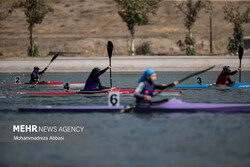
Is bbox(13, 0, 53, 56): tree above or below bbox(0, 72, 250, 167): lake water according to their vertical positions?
above

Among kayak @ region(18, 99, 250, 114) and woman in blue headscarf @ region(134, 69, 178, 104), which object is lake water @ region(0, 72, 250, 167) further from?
woman in blue headscarf @ region(134, 69, 178, 104)

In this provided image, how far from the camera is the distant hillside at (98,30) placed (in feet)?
285

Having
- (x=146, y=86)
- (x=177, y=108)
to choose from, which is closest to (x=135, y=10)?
(x=177, y=108)

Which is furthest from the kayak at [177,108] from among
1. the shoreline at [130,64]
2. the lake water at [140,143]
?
the shoreline at [130,64]

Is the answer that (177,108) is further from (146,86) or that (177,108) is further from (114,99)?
(114,99)

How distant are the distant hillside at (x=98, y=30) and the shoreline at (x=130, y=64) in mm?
29525

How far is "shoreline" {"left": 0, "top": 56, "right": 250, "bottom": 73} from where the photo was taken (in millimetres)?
47781

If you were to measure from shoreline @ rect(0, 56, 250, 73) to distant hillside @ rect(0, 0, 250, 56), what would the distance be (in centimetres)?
2952

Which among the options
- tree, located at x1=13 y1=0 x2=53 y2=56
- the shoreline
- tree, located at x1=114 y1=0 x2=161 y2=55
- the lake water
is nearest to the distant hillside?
tree, located at x1=13 y1=0 x2=53 y2=56

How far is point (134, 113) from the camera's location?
16438 millimetres

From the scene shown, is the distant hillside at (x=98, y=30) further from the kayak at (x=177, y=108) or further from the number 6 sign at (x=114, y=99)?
the kayak at (x=177, y=108)

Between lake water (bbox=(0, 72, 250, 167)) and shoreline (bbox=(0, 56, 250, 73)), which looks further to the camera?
shoreline (bbox=(0, 56, 250, 73))

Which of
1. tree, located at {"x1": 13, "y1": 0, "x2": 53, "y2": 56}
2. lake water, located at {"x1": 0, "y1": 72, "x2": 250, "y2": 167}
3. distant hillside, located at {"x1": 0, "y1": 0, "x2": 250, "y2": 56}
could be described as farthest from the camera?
distant hillside, located at {"x1": 0, "y1": 0, "x2": 250, "y2": 56}

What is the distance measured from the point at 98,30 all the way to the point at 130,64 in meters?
58.8
